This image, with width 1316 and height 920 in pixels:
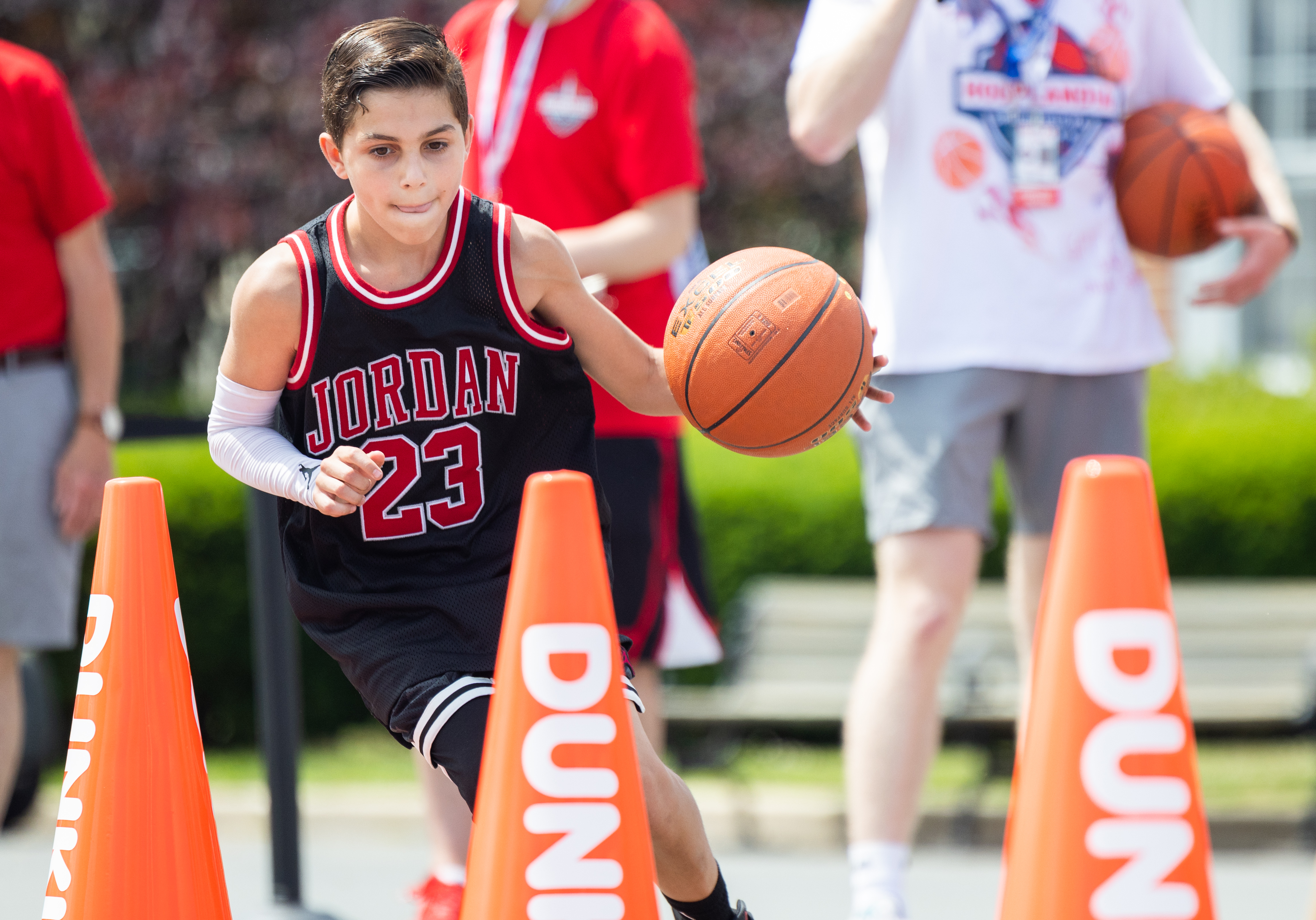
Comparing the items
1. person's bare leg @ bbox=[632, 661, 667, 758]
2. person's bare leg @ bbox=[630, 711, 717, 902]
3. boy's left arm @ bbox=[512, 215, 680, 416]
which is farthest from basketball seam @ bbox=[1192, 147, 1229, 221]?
person's bare leg @ bbox=[630, 711, 717, 902]

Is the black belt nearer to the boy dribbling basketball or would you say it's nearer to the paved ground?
the boy dribbling basketball

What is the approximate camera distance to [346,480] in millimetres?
2680

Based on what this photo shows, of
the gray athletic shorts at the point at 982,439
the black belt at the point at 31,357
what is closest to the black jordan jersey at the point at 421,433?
the gray athletic shorts at the point at 982,439

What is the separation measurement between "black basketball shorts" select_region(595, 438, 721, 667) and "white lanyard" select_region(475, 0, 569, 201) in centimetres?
72

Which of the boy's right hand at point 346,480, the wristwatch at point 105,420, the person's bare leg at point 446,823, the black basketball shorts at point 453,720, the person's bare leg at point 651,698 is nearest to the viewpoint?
the boy's right hand at point 346,480

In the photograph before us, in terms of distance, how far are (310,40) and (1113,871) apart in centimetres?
889

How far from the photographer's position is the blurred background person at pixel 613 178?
389 centimetres

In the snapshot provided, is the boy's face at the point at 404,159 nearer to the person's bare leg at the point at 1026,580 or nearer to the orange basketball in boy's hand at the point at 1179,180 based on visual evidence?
the person's bare leg at the point at 1026,580

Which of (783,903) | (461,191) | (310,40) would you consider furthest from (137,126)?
(461,191)

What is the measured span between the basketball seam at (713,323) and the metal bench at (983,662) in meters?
3.34

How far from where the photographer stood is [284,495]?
9.50ft

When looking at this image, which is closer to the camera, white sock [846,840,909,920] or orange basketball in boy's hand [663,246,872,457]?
orange basketball in boy's hand [663,246,872,457]

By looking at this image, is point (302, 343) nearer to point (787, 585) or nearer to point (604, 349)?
point (604, 349)

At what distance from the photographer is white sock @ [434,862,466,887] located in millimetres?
3809
